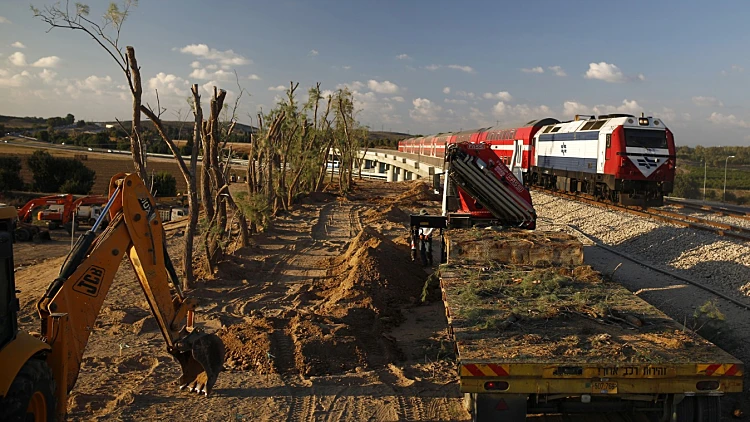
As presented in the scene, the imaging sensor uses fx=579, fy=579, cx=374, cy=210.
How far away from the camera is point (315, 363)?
24.9 ft

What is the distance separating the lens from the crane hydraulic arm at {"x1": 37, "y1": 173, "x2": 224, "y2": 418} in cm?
520

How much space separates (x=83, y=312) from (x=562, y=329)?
472 centimetres

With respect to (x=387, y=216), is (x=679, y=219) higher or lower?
higher

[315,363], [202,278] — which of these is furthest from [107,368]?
[202,278]

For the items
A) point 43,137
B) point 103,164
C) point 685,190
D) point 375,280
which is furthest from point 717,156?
point 43,137

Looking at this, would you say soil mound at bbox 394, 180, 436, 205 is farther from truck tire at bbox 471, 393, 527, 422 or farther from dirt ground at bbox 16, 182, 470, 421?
truck tire at bbox 471, 393, 527, 422

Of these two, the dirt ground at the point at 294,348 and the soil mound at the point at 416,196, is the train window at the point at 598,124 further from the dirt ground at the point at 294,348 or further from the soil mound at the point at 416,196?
the dirt ground at the point at 294,348

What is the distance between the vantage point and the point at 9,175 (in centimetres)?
4081

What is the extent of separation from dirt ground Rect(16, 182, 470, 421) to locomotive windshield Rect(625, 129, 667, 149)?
36.5 feet

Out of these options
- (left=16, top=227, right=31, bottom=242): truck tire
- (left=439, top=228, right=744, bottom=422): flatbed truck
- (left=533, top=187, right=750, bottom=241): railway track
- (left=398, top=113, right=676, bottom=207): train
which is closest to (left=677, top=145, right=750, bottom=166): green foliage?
(left=398, top=113, right=676, bottom=207): train

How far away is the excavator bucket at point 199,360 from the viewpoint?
6426mm

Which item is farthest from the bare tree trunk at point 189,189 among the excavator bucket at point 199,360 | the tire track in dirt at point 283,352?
the excavator bucket at point 199,360

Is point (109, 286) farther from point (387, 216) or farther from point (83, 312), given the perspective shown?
point (387, 216)

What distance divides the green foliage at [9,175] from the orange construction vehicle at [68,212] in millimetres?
14191
